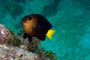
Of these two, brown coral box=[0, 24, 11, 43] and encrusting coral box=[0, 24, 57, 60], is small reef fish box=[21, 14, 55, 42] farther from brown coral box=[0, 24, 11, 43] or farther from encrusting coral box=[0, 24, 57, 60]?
brown coral box=[0, 24, 11, 43]

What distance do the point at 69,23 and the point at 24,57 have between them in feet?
51.2

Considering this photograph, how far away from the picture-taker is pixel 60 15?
17734 millimetres

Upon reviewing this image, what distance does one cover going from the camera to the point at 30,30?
2115 mm

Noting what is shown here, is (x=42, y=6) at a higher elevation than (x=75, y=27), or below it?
higher

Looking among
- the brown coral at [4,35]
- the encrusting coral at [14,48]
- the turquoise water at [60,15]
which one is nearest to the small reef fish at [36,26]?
the encrusting coral at [14,48]

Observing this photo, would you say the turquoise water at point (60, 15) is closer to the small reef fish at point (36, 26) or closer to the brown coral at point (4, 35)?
the brown coral at point (4, 35)

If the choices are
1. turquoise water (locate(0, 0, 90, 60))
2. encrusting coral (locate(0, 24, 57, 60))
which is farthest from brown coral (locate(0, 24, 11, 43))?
turquoise water (locate(0, 0, 90, 60))

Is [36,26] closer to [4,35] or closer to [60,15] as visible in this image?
[4,35]

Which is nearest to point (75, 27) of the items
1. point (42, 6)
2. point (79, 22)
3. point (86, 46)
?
point (79, 22)

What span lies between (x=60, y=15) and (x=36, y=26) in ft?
52.1

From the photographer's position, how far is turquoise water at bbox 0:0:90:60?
17.6 meters

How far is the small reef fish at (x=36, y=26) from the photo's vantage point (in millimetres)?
2086

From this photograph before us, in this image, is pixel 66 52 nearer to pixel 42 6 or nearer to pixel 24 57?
pixel 42 6

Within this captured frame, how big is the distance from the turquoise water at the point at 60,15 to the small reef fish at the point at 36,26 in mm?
15573
